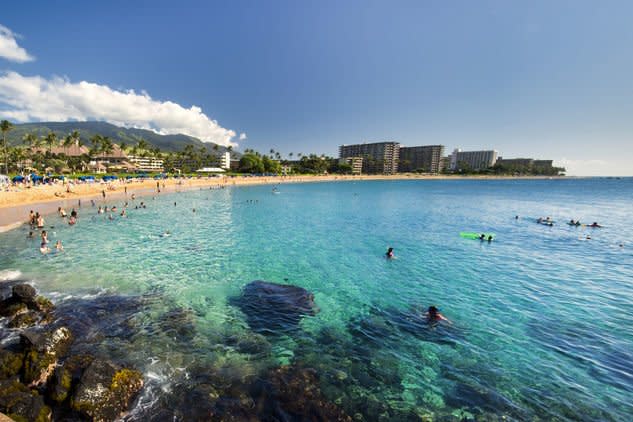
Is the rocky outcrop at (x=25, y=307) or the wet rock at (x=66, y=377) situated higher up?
the wet rock at (x=66, y=377)

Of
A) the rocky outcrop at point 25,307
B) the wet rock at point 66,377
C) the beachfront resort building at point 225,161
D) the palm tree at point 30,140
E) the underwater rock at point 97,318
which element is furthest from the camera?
the beachfront resort building at point 225,161

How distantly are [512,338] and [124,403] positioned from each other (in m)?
13.6

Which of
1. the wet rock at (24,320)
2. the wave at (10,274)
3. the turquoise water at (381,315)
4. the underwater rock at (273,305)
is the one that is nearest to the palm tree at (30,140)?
the turquoise water at (381,315)

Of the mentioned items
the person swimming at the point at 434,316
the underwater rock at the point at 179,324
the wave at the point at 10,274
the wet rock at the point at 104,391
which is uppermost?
the wet rock at the point at 104,391

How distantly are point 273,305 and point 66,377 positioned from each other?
728 cm

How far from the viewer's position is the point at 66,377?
6.87 m

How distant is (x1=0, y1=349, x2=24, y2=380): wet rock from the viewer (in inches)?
282

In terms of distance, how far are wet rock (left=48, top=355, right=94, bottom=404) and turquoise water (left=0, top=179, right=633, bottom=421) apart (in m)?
1.09

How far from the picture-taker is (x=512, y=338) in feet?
35.7

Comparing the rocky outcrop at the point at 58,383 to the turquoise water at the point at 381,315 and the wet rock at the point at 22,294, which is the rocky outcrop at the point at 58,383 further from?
the wet rock at the point at 22,294

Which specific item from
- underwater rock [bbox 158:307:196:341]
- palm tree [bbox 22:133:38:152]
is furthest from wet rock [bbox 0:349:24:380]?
palm tree [bbox 22:133:38:152]

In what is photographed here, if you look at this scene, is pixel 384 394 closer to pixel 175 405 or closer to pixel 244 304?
pixel 175 405

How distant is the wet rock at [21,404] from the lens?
5.88 m

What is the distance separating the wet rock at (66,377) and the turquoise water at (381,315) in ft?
3.58
